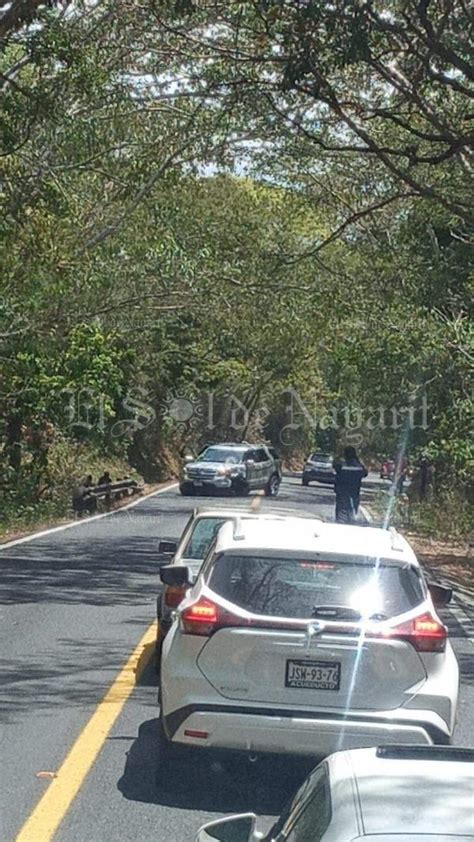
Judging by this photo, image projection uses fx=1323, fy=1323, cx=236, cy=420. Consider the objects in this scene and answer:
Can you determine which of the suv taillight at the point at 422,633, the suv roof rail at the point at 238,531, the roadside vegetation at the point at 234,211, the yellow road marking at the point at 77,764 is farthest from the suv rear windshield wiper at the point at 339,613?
the roadside vegetation at the point at 234,211

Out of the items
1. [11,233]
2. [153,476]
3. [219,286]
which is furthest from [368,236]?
[153,476]

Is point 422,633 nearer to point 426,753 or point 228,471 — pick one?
point 426,753

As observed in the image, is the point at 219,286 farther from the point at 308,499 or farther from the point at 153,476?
the point at 153,476

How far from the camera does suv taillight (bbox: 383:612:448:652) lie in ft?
24.1

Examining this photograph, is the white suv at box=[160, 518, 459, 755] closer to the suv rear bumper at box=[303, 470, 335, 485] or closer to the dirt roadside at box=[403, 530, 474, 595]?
the dirt roadside at box=[403, 530, 474, 595]

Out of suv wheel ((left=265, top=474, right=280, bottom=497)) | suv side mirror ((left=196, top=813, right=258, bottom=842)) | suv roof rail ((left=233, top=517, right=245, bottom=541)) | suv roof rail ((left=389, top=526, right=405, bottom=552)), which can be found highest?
suv roof rail ((left=233, top=517, right=245, bottom=541))

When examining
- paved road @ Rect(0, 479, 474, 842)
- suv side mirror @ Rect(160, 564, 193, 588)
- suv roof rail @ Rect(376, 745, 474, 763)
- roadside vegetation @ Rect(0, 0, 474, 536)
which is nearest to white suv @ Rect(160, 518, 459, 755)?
paved road @ Rect(0, 479, 474, 842)

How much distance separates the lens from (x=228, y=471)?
4275 cm

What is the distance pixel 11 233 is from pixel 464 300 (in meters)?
10.3

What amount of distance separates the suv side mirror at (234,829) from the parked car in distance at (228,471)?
38271 millimetres

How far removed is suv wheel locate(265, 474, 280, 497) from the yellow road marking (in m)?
34.6

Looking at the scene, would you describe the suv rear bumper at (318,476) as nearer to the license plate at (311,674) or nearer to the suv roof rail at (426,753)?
the license plate at (311,674)

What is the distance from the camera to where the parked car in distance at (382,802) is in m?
2.93

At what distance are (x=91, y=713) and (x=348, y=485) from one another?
11914 mm
